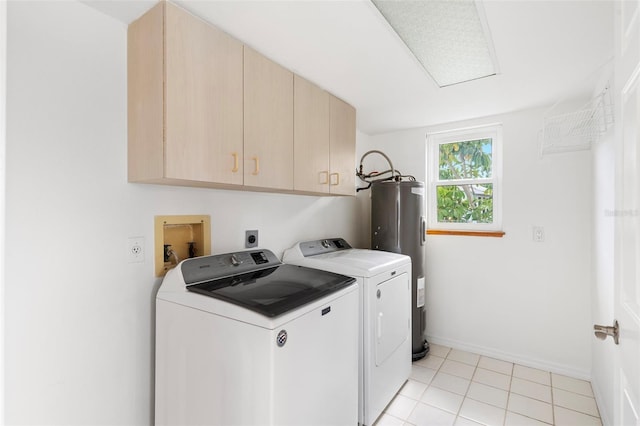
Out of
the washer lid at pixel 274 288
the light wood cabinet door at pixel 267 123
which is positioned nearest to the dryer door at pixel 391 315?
the washer lid at pixel 274 288

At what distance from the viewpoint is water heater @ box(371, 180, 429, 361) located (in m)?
2.66

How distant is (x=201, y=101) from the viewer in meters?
1.33

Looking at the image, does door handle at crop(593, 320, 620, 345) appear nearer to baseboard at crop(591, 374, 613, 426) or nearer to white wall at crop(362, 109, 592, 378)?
baseboard at crop(591, 374, 613, 426)

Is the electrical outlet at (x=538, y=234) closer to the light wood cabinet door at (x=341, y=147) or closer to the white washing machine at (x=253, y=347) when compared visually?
the light wood cabinet door at (x=341, y=147)

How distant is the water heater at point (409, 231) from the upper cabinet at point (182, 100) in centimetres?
158

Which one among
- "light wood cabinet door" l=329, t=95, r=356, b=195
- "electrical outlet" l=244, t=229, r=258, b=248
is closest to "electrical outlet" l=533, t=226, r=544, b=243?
"light wood cabinet door" l=329, t=95, r=356, b=195

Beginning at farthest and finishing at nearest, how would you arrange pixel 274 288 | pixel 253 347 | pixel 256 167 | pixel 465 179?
1. pixel 465 179
2. pixel 256 167
3. pixel 274 288
4. pixel 253 347

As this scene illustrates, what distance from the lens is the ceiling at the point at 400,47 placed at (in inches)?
51.4

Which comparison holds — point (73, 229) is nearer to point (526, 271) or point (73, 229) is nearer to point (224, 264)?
point (224, 264)

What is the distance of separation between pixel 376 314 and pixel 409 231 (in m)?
1.00

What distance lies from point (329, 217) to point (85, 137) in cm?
186

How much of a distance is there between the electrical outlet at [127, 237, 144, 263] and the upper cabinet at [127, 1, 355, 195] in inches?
11.3

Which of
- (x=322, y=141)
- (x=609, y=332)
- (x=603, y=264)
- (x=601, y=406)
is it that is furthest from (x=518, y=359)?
(x=322, y=141)

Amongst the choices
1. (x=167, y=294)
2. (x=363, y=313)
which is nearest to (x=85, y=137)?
(x=167, y=294)
